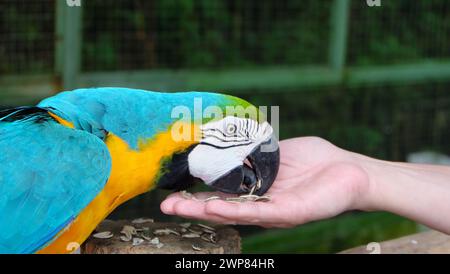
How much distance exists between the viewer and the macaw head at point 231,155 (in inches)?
58.7

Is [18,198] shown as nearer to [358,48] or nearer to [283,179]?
[283,179]

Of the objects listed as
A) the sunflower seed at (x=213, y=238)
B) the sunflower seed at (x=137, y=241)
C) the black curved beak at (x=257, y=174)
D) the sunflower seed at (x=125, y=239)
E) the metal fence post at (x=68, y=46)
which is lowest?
the sunflower seed at (x=213, y=238)

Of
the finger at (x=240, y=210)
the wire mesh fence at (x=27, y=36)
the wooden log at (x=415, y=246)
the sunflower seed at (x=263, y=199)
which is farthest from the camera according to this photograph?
the wire mesh fence at (x=27, y=36)

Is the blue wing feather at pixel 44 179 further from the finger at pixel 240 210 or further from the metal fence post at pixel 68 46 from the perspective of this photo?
the metal fence post at pixel 68 46

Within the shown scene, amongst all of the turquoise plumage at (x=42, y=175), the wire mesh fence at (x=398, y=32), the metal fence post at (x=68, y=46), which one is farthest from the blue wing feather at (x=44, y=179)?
the wire mesh fence at (x=398, y=32)

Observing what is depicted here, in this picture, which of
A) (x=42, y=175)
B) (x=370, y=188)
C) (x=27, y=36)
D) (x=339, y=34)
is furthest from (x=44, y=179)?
(x=339, y=34)

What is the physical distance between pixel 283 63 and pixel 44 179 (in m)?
1.76

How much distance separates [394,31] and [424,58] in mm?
211

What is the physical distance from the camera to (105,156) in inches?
55.2

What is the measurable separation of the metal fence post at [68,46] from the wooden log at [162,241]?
35.4 inches

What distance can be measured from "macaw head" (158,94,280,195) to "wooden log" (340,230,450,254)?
283 mm

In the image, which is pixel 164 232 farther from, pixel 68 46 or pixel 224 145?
pixel 68 46

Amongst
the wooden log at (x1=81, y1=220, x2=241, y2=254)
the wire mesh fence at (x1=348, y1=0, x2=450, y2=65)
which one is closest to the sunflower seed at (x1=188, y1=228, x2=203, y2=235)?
the wooden log at (x1=81, y1=220, x2=241, y2=254)

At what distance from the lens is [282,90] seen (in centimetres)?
271
